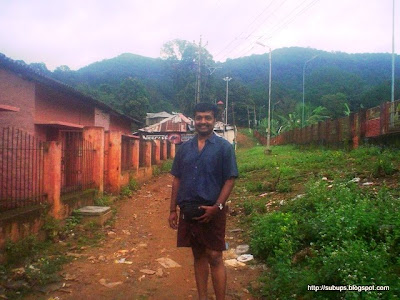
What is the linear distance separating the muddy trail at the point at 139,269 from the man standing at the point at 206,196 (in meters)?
0.81

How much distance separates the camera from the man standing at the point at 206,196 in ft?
8.82

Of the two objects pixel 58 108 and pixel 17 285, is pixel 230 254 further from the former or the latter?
pixel 58 108

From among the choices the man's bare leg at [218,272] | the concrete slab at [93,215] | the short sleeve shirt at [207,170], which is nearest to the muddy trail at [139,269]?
the concrete slab at [93,215]

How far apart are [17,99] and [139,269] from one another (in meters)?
6.08

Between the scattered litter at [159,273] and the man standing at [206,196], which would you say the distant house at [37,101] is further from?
the man standing at [206,196]

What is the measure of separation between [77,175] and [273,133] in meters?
35.8

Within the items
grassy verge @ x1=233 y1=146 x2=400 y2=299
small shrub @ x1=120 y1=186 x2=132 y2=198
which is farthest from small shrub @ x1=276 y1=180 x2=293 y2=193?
small shrub @ x1=120 y1=186 x2=132 y2=198

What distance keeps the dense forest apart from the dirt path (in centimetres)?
3079

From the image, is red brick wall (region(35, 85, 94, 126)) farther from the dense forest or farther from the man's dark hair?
the dense forest

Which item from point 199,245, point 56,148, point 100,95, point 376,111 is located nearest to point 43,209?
point 56,148

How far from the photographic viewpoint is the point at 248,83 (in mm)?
62906

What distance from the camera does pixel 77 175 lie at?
7469 mm

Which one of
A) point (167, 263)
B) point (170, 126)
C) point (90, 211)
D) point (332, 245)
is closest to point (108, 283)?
point (167, 263)

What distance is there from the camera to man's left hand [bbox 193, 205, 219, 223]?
103 inches
